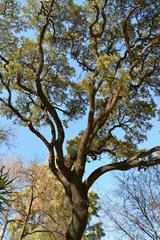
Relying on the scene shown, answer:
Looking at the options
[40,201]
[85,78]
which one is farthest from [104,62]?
[40,201]

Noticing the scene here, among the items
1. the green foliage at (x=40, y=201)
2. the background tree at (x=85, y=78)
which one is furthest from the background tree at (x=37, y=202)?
the background tree at (x=85, y=78)

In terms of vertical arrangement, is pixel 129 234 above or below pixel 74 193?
below

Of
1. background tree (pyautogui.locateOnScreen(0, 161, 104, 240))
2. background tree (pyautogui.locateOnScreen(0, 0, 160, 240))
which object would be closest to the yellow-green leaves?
background tree (pyautogui.locateOnScreen(0, 0, 160, 240))

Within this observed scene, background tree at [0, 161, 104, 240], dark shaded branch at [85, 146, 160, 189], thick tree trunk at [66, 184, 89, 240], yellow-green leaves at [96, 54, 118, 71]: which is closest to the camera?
thick tree trunk at [66, 184, 89, 240]

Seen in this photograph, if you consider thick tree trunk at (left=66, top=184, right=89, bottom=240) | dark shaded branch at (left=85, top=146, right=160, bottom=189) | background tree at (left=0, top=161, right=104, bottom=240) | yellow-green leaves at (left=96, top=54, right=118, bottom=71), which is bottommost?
thick tree trunk at (left=66, top=184, right=89, bottom=240)

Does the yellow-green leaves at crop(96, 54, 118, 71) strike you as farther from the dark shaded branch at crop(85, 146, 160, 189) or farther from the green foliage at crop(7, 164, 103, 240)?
the green foliage at crop(7, 164, 103, 240)

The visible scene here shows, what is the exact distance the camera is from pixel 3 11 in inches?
377

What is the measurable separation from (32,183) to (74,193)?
5.94 metres

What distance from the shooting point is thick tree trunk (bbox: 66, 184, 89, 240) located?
7537mm

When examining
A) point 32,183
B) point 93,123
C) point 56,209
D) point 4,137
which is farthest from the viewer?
point 56,209

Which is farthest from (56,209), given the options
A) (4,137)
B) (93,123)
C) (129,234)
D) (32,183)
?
(93,123)

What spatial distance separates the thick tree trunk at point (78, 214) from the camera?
7537mm

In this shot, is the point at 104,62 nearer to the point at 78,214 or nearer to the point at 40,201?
the point at 78,214

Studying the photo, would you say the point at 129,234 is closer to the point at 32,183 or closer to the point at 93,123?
the point at 93,123
